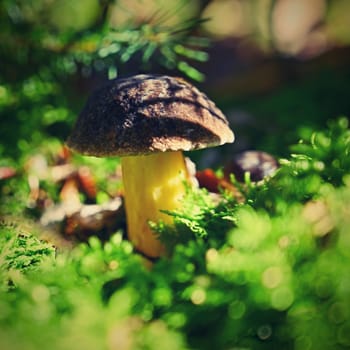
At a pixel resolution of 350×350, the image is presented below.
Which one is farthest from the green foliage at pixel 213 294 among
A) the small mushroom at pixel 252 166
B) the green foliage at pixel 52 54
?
the green foliage at pixel 52 54

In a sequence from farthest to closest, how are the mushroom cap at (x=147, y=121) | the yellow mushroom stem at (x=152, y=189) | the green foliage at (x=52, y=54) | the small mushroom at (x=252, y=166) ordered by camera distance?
1. the green foliage at (x=52, y=54)
2. the small mushroom at (x=252, y=166)
3. the yellow mushroom stem at (x=152, y=189)
4. the mushroom cap at (x=147, y=121)

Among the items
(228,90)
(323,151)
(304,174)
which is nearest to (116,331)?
(304,174)

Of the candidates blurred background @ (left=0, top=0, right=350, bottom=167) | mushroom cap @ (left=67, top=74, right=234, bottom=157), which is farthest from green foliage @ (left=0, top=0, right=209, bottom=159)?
mushroom cap @ (left=67, top=74, right=234, bottom=157)

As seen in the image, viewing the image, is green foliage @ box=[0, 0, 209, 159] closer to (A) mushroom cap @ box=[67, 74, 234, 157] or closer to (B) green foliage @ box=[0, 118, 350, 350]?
(A) mushroom cap @ box=[67, 74, 234, 157]

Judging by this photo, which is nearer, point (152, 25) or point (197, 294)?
point (197, 294)

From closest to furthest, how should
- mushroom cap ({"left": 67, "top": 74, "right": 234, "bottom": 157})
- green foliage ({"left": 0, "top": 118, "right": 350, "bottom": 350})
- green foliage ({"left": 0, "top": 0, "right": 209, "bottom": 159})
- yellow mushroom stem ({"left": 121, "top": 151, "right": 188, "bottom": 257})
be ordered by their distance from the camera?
green foliage ({"left": 0, "top": 118, "right": 350, "bottom": 350}) < mushroom cap ({"left": 67, "top": 74, "right": 234, "bottom": 157}) < yellow mushroom stem ({"left": 121, "top": 151, "right": 188, "bottom": 257}) < green foliage ({"left": 0, "top": 0, "right": 209, "bottom": 159})

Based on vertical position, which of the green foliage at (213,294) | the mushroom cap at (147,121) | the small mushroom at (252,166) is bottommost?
the small mushroom at (252,166)

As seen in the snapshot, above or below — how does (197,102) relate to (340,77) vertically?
above

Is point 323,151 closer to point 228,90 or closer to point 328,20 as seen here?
point 228,90

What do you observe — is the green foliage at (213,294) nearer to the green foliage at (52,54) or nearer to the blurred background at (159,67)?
the blurred background at (159,67)
